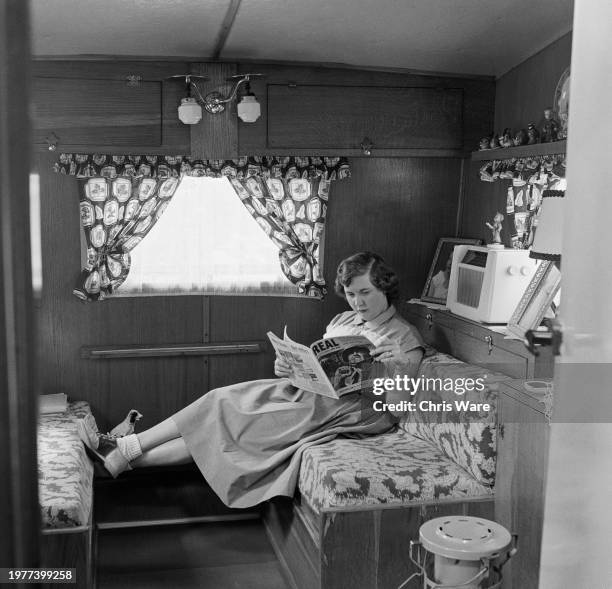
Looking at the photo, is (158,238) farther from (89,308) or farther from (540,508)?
(540,508)

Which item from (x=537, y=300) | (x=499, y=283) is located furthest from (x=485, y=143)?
(x=537, y=300)

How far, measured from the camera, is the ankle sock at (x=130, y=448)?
388 cm

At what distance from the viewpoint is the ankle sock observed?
388cm

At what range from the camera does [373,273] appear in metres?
3.96

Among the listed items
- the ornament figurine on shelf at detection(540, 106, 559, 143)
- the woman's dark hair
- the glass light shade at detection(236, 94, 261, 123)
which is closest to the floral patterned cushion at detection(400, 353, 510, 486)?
the woman's dark hair

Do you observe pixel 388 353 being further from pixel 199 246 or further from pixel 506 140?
pixel 199 246

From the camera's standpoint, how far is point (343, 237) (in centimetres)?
460

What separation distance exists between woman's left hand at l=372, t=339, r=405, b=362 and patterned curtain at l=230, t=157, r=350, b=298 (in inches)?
34.4

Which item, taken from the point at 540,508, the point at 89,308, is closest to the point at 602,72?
the point at 540,508

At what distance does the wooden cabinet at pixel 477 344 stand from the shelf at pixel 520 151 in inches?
32.4

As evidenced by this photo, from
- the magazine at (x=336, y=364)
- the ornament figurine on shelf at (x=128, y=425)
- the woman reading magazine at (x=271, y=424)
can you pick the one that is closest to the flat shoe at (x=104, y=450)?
the woman reading magazine at (x=271, y=424)

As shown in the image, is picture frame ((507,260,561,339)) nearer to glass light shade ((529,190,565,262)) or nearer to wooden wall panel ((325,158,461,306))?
glass light shade ((529,190,565,262))

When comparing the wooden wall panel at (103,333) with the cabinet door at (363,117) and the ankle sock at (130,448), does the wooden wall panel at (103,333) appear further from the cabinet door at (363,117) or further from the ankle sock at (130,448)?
the cabinet door at (363,117)

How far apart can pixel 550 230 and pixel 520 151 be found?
3.38 ft
